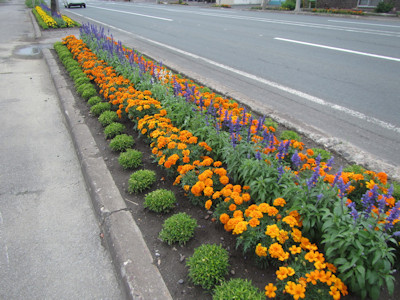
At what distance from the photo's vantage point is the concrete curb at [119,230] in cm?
210

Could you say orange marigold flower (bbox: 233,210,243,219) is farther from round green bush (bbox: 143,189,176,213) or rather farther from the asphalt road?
the asphalt road

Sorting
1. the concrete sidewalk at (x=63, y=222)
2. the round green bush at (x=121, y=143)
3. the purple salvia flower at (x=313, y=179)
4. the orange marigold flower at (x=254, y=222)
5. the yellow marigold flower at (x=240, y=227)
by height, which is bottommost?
the concrete sidewalk at (x=63, y=222)

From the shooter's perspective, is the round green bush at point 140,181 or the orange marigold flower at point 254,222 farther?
the round green bush at point 140,181

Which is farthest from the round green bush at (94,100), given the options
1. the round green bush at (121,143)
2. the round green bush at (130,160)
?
the round green bush at (130,160)

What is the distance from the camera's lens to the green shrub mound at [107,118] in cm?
450

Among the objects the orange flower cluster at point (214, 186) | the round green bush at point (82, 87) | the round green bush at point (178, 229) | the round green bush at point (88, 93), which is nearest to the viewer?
the orange flower cluster at point (214, 186)

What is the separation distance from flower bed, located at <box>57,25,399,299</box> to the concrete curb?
2.00 feet

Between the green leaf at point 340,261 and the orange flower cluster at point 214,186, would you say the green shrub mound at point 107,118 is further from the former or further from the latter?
the green leaf at point 340,261

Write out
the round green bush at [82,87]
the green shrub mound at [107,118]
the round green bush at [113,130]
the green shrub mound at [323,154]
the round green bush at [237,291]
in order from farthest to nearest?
the round green bush at [82,87] < the green shrub mound at [107,118] < the round green bush at [113,130] < the green shrub mound at [323,154] < the round green bush at [237,291]

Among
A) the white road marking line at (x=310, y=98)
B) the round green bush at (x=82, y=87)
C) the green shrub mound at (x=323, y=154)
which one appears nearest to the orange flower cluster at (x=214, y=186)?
the round green bush at (x=82, y=87)

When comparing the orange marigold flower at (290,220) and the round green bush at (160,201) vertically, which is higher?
the orange marigold flower at (290,220)

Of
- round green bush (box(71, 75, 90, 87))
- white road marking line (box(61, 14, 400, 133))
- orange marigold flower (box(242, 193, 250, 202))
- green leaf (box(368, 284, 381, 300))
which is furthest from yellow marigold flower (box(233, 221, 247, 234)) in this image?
round green bush (box(71, 75, 90, 87))

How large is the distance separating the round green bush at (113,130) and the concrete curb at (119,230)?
0.21 m

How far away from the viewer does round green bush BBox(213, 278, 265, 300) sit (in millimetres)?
1907
